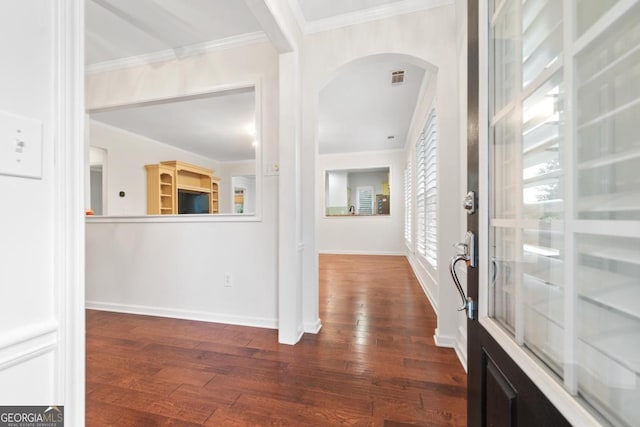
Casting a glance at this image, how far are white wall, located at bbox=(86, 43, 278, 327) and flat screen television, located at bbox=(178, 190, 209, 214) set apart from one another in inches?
109

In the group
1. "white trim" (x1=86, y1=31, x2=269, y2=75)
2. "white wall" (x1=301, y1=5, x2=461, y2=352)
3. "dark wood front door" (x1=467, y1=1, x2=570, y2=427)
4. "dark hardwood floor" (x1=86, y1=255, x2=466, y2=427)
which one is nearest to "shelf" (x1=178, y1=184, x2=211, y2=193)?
"white trim" (x1=86, y1=31, x2=269, y2=75)

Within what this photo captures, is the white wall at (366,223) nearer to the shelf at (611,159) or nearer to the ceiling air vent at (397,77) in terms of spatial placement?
the ceiling air vent at (397,77)

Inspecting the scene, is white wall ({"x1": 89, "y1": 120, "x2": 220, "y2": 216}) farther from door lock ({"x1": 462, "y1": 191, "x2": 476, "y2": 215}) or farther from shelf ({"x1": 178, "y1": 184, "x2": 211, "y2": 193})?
door lock ({"x1": 462, "y1": 191, "x2": 476, "y2": 215})

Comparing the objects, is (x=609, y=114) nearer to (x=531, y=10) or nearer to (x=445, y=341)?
(x=531, y=10)

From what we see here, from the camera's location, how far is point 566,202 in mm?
458

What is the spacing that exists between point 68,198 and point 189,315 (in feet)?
7.23

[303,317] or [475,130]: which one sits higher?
[475,130]

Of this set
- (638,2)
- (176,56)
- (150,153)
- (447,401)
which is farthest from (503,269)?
(150,153)

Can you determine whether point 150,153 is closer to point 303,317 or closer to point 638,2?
point 303,317

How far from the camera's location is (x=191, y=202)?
5.56 meters

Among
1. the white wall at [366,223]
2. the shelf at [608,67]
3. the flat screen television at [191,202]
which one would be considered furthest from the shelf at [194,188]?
the shelf at [608,67]

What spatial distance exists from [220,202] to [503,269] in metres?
7.29

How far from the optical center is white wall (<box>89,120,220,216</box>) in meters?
4.03

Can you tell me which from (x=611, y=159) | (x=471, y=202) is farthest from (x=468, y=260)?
(x=611, y=159)
